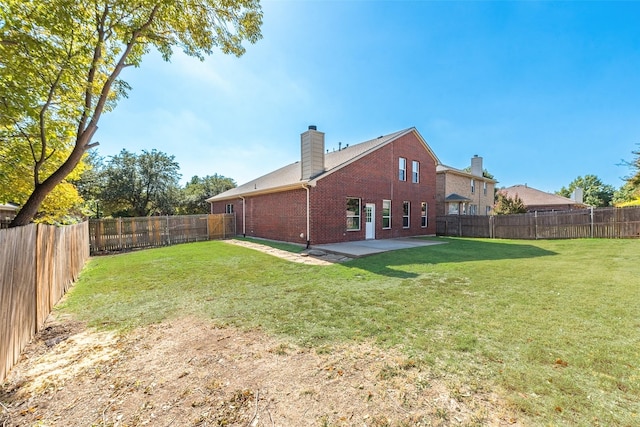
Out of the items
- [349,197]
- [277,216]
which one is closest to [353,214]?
[349,197]

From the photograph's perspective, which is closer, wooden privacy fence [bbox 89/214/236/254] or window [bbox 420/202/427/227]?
wooden privacy fence [bbox 89/214/236/254]

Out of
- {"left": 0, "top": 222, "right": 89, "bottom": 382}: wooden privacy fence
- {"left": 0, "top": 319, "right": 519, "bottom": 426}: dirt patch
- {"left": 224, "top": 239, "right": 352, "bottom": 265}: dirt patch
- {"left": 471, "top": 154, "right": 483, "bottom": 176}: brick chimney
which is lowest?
{"left": 0, "top": 319, "right": 519, "bottom": 426}: dirt patch

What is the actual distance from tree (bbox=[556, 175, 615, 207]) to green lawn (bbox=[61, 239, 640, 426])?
48.9 m

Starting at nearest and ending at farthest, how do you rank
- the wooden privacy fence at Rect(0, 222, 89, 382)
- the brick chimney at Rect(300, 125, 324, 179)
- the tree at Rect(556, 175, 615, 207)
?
the wooden privacy fence at Rect(0, 222, 89, 382) < the brick chimney at Rect(300, 125, 324, 179) < the tree at Rect(556, 175, 615, 207)

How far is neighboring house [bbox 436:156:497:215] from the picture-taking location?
69.7ft

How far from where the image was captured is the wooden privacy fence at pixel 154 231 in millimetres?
13157

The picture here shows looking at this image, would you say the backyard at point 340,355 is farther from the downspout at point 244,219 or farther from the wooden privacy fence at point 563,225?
the downspout at point 244,219

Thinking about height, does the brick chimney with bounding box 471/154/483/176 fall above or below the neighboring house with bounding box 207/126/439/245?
above

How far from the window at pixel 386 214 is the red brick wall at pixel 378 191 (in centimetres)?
25

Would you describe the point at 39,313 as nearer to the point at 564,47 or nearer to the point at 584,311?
the point at 584,311

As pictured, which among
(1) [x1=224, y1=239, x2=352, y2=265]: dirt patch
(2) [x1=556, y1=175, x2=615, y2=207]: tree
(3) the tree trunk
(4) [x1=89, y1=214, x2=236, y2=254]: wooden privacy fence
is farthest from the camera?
(2) [x1=556, y1=175, x2=615, y2=207]: tree

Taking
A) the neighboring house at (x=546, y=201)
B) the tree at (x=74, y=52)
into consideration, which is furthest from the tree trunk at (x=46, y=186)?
the neighboring house at (x=546, y=201)

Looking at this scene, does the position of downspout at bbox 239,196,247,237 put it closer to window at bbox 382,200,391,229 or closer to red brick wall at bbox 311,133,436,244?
red brick wall at bbox 311,133,436,244

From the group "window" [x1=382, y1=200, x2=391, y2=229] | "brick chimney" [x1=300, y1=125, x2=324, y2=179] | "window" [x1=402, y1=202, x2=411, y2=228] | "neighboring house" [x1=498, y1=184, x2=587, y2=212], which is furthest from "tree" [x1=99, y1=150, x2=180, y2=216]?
"neighboring house" [x1=498, y1=184, x2=587, y2=212]
